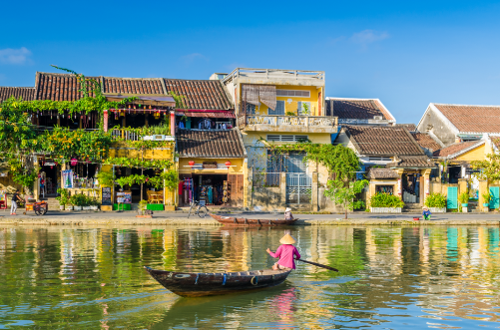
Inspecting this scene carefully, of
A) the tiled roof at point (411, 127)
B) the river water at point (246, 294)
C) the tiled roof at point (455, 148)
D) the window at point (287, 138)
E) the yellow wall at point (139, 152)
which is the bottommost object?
the river water at point (246, 294)

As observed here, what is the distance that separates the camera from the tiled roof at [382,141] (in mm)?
37844

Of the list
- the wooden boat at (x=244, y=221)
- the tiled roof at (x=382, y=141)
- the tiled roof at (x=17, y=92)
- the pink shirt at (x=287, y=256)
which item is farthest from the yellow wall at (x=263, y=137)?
the pink shirt at (x=287, y=256)

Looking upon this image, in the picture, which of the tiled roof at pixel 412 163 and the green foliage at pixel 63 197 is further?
the tiled roof at pixel 412 163

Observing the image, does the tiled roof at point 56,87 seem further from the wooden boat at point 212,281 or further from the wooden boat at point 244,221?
the wooden boat at point 212,281

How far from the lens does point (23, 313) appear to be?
11758 mm

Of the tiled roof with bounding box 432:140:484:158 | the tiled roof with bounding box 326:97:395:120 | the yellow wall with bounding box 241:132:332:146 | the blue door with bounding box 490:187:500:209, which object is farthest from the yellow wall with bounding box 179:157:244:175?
the blue door with bounding box 490:187:500:209

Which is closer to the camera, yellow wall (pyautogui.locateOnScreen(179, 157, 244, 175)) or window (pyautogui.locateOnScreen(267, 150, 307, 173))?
yellow wall (pyautogui.locateOnScreen(179, 157, 244, 175))

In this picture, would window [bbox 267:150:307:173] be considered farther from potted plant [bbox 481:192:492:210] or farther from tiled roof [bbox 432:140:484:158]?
potted plant [bbox 481:192:492:210]

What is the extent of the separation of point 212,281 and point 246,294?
4.13 feet

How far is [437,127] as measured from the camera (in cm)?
4441

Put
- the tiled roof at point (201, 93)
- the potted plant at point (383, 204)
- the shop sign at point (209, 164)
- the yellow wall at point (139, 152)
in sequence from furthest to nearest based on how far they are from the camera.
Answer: the tiled roof at point (201, 93) < the potted plant at point (383, 204) < the shop sign at point (209, 164) < the yellow wall at point (139, 152)

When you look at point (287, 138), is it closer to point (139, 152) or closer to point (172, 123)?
point (172, 123)

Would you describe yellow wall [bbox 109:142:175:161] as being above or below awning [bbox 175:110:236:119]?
below

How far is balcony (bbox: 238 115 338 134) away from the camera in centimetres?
3628
